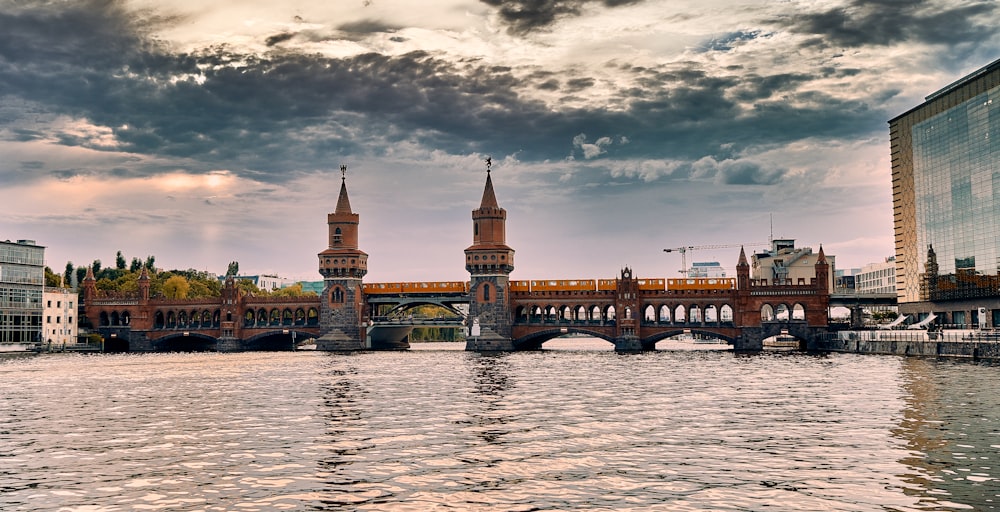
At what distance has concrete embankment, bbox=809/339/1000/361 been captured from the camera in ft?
289

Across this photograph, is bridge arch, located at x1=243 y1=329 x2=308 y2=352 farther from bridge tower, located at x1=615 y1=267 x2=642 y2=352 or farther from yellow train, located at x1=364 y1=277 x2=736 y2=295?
bridge tower, located at x1=615 y1=267 x2=642 y2=352

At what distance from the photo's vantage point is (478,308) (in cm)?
14425

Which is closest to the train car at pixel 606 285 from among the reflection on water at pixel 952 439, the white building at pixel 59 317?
the reflection on water at pixel 952 439

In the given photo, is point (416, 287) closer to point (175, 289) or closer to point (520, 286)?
point (520, 286)

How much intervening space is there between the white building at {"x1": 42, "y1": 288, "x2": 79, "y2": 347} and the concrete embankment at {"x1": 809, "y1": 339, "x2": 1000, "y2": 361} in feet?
406

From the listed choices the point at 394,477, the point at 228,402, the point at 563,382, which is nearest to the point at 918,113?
the point at 563,382

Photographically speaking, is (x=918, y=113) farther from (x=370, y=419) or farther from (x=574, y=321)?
(x=370, y=419)

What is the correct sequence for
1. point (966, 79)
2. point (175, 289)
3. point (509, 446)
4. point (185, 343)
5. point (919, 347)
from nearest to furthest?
point (509, 446) < point (919, 347) < point (966, 79) < point (185, 343) < point (175, 289)

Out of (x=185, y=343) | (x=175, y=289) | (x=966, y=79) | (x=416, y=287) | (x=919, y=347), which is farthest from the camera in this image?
(x=175, y=289)

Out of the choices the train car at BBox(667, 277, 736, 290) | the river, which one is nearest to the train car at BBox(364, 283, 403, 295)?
the train car at BBox(667, 277, 736, 290)

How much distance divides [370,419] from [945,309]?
12732 centimetres

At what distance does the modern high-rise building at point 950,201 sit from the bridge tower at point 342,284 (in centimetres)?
9710

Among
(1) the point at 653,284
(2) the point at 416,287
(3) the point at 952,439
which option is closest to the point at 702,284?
(1) the point at 653,284

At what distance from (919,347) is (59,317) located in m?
138
